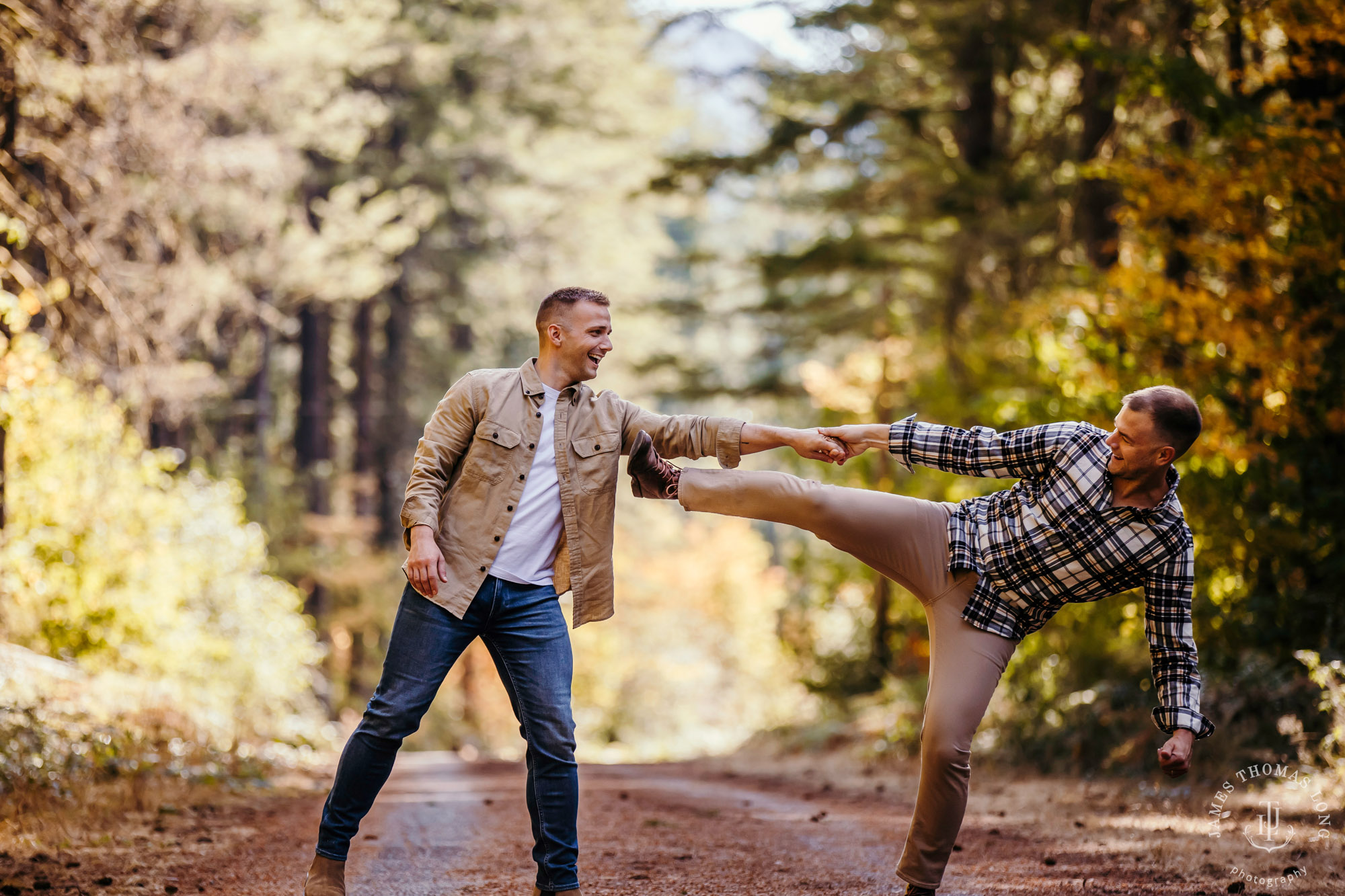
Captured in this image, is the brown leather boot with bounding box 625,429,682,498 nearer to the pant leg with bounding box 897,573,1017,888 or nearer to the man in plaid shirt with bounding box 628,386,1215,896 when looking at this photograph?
the man in plaid shirt with bounding box 628,386,1215,896

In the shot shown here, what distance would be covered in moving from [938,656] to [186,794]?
556 centimetres

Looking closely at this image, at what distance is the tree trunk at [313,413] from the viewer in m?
24.7

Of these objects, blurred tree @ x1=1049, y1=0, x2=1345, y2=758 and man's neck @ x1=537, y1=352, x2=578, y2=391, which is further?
blurred tree @ x1=1049, y1=0, x2=1345, y2=758

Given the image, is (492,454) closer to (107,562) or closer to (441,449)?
(441,449)

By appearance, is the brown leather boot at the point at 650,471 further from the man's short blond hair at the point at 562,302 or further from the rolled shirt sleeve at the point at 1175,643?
the rolled shirt sleeve at the point at 1175,643

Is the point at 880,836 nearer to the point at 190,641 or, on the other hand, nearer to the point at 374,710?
the point at 374,710

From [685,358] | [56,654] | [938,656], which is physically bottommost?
[56,654]

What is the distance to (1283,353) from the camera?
732cm

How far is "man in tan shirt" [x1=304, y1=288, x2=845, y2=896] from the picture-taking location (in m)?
4.00

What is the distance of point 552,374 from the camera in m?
4.29

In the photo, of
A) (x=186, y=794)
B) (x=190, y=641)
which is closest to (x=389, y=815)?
(x=186, y=794)
